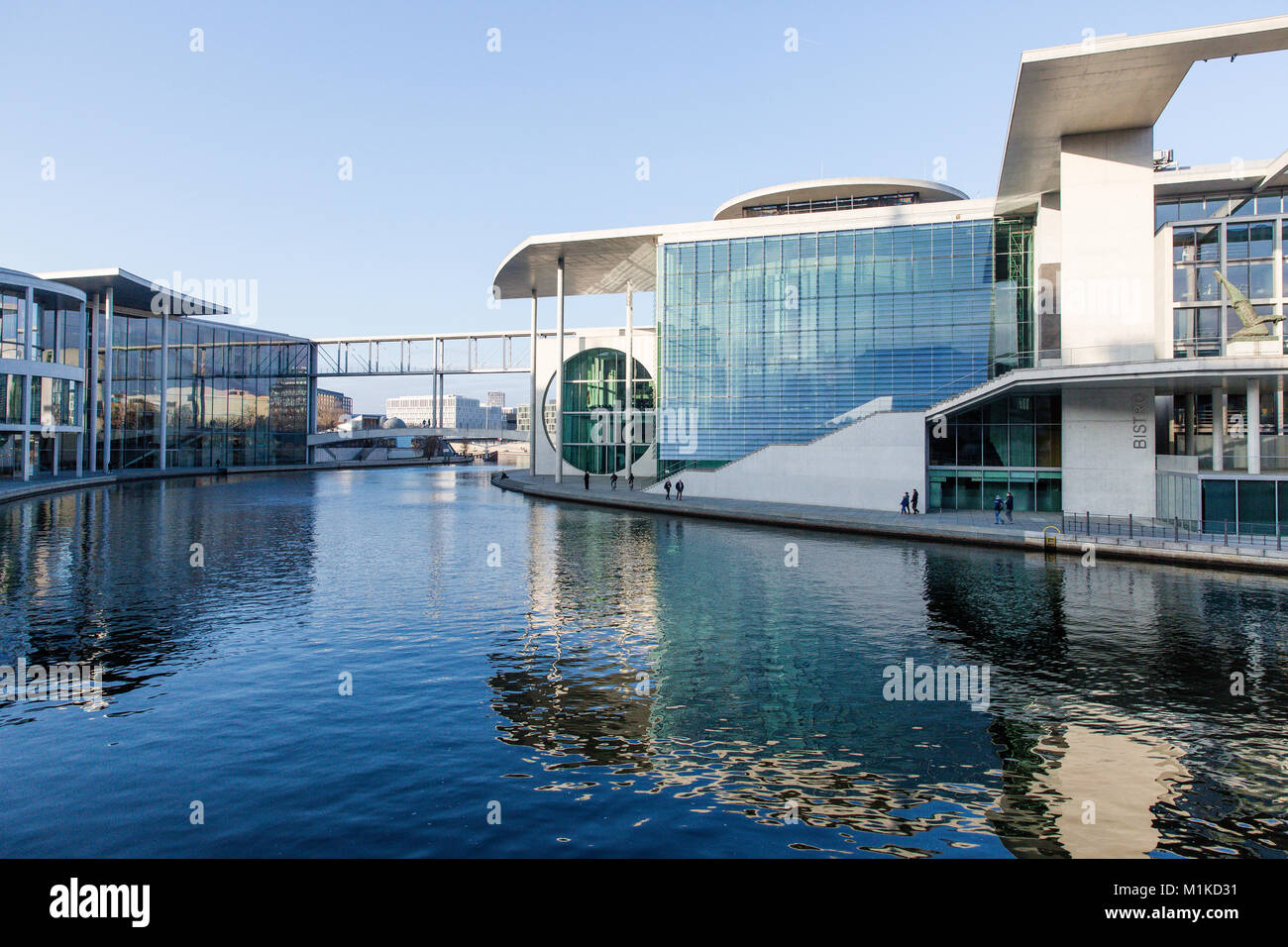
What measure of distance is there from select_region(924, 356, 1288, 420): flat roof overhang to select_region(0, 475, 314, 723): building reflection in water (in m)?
27.8

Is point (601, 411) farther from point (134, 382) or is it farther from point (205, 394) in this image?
point (134, 382)

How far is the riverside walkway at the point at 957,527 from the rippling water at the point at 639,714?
1870mm

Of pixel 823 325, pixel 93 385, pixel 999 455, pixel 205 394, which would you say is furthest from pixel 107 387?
pixel 999 455

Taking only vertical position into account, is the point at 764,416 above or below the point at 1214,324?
below

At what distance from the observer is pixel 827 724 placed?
10719mm

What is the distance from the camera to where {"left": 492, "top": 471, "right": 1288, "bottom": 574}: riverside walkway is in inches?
950

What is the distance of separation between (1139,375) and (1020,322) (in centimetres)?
1199

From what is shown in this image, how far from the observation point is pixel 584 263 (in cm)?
5784

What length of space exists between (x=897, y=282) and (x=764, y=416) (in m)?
10.2

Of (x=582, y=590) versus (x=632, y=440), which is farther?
(x=632, y=440)

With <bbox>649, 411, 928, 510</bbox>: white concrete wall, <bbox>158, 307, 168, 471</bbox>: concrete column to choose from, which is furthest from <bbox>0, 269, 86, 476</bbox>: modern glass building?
<bbox>649, 411, 928, 510</bbox>: white concrete wall

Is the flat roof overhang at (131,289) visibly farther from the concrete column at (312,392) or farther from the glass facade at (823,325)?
the glass facade at (823,325)
